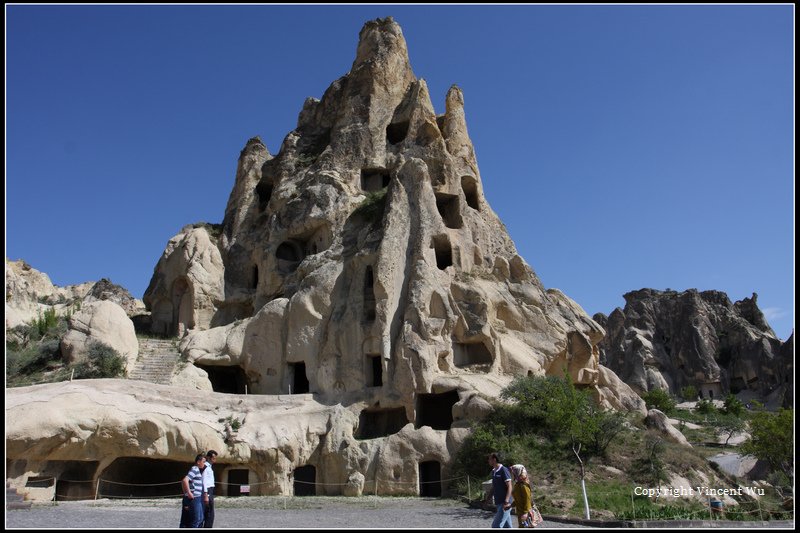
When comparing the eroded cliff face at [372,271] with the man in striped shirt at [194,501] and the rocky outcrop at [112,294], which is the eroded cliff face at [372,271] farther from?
the man in striped shirt at [194,501]

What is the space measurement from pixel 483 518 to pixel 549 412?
7400mm

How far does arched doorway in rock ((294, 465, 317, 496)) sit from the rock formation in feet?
0.29

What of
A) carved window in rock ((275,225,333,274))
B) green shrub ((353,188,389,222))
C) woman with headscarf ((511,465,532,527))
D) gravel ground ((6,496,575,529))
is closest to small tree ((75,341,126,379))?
gravel ground ((6,496,575,529))

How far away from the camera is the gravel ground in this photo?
14.0 metres

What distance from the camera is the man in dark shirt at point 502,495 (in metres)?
10.1

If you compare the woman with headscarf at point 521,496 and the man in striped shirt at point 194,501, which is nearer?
the man in striped shirt at point 194,501

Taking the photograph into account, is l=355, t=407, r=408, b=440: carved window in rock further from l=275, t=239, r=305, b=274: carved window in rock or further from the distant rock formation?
the distant rock formation

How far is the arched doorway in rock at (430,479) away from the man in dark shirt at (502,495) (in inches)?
537

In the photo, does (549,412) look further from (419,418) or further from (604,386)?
(604,386)

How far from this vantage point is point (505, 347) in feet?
97.3

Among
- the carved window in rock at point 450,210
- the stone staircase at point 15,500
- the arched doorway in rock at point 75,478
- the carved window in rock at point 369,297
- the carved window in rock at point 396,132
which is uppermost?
the carved window in rock at point 396,132

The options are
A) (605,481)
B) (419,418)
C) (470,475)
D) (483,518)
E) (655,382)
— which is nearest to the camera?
(483,518)

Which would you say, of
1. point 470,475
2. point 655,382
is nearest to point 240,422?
point 470,475

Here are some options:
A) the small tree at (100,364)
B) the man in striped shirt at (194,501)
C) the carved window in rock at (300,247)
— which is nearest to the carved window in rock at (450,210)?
the carved window in rock at (300,247)
